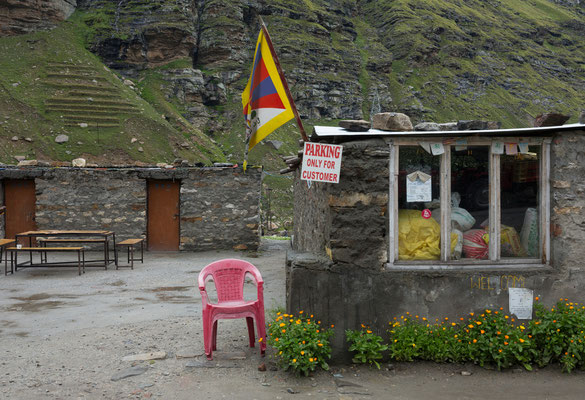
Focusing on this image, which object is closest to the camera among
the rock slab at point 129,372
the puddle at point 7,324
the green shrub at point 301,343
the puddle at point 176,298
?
the green shrub at point 301,343

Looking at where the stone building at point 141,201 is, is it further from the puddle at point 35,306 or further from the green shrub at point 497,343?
the green shrub at point 497,343

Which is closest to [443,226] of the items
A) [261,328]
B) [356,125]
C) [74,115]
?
[356,125]

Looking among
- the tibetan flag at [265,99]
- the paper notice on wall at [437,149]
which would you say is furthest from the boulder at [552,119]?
the tibetan flag at [265,99]

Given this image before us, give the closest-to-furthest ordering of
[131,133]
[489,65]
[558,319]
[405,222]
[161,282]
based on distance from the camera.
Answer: [558,319] < [405,222] < [161,282] < [131,133] < [489,65]

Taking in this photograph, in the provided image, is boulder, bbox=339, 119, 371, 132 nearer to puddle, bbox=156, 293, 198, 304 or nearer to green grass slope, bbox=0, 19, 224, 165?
puddle, bbox=156, 293, 198, 304

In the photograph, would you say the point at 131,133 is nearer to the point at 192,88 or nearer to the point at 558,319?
the point at 192,88

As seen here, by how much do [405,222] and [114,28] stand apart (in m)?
41.1

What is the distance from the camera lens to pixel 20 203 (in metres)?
12.3

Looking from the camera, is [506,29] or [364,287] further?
→ [506,29]

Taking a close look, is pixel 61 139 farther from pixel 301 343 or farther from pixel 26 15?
pixel 301 343

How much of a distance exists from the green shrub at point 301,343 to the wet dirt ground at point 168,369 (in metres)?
0.13

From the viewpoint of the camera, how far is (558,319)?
4344mm

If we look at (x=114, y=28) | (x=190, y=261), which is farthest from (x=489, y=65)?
(x=190, y=261)

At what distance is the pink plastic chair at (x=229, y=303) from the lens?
4434 millimetres
